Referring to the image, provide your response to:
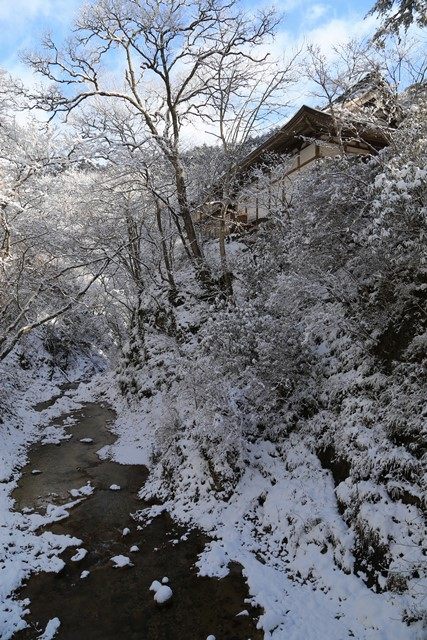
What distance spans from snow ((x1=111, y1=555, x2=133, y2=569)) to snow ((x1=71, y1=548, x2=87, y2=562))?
24.2 inches

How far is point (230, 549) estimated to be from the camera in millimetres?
7664

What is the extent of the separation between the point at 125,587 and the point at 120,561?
0.72 meters

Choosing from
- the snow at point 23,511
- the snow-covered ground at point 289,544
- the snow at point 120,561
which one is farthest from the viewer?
the snow at point 120,561

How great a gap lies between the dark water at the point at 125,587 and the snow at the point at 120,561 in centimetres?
9

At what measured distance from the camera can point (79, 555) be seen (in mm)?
7848

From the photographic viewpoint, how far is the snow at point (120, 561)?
299 inches

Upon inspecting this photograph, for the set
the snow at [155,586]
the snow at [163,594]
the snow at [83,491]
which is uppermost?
the snow at [83,491]

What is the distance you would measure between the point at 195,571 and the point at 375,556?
3.35 metres

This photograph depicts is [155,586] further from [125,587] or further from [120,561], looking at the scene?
[120,561]

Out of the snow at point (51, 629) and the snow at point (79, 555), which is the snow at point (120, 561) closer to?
the snow at point (79, 555)

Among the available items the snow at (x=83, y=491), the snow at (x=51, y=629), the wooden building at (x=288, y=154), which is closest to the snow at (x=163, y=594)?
the snow at (x=51, y=629)

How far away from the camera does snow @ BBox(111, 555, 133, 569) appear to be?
7589 mm

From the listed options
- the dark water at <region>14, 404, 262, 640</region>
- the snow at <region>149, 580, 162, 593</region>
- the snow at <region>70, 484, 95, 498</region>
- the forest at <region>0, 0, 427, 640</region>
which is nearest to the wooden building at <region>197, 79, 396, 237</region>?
the forest at <region>0, 0, 427, 640</region>

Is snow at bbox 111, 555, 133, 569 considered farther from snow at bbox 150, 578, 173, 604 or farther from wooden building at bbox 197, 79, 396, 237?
wooden building at bbox 197, 79, 396, 237
